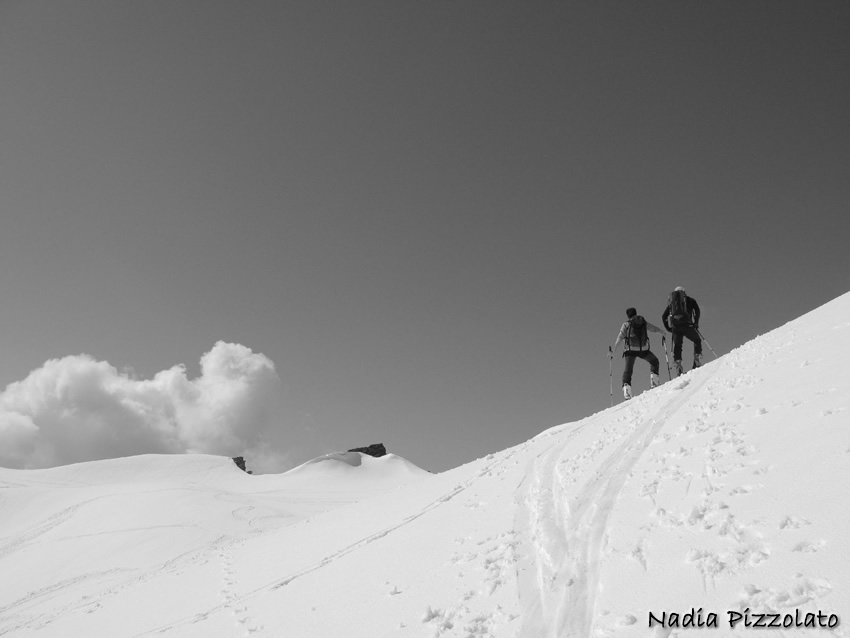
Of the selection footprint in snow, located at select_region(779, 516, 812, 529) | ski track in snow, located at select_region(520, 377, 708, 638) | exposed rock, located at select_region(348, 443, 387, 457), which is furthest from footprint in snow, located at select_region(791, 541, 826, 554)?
exposed rock, located at select_region(348, 443, 387, 457)

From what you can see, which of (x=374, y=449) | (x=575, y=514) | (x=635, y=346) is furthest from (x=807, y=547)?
(x=374, y=449)

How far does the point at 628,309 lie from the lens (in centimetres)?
1834

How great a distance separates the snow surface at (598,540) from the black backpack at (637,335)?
268cm

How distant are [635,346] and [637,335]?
16.2 inches

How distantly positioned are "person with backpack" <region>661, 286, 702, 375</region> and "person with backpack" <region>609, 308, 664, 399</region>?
3.13ft

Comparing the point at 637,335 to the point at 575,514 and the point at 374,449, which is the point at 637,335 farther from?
the point at 374,449

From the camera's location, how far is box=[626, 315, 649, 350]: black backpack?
17.8 metres

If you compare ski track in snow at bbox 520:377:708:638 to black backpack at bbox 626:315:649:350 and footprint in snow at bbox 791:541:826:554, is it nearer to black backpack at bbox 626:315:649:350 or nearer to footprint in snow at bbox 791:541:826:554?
footprint in snow at bbox 791:541:826:554

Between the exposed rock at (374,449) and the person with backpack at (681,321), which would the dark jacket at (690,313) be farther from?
the exposed rock at (374,449)

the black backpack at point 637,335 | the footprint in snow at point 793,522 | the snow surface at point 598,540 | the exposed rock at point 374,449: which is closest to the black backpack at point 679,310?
the black backpack at point 637,335

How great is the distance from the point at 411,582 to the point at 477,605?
1908 mm

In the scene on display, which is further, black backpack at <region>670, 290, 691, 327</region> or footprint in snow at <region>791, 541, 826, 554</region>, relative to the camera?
black backpack at <region>670, 290, 691, 327</region>

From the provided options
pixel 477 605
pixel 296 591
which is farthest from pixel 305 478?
pixel 477 605

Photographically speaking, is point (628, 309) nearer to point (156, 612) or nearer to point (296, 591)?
point (296, 591)
